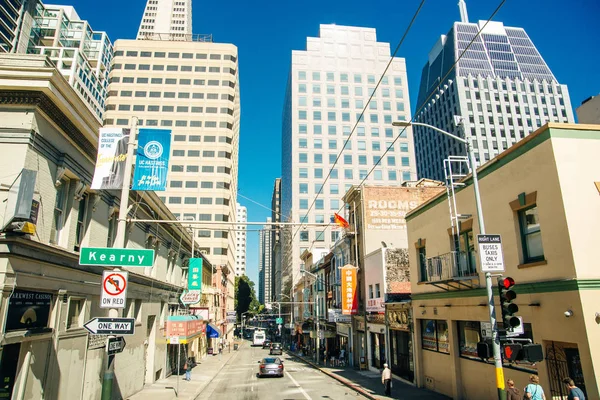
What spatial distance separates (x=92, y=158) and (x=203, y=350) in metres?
42.2

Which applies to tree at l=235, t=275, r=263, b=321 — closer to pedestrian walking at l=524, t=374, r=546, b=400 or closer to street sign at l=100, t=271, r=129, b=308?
street sign at l=100, t=271, r=129, b=308

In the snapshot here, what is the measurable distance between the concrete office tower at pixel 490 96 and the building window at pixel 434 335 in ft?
308

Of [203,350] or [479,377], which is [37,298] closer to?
[479,377]

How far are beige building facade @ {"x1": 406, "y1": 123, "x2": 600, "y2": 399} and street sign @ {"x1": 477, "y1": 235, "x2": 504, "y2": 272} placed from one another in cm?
205

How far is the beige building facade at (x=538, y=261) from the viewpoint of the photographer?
1146cm

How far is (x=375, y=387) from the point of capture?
23.4m

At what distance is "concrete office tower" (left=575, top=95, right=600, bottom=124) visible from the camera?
15863 mm

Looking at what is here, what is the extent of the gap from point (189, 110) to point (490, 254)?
256 ft

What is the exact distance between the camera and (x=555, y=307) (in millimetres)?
12117

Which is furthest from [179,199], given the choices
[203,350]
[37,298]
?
[37,298]

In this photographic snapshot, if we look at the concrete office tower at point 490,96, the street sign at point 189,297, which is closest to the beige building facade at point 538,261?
the street sign at point 189,297

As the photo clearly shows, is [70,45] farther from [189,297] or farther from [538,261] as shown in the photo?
[538,261]

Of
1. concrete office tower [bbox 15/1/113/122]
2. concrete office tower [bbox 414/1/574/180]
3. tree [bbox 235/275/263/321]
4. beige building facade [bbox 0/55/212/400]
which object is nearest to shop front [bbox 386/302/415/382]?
beige building facade [bbox 0/55/212/400]

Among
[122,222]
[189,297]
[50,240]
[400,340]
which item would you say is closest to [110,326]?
[122,222]
